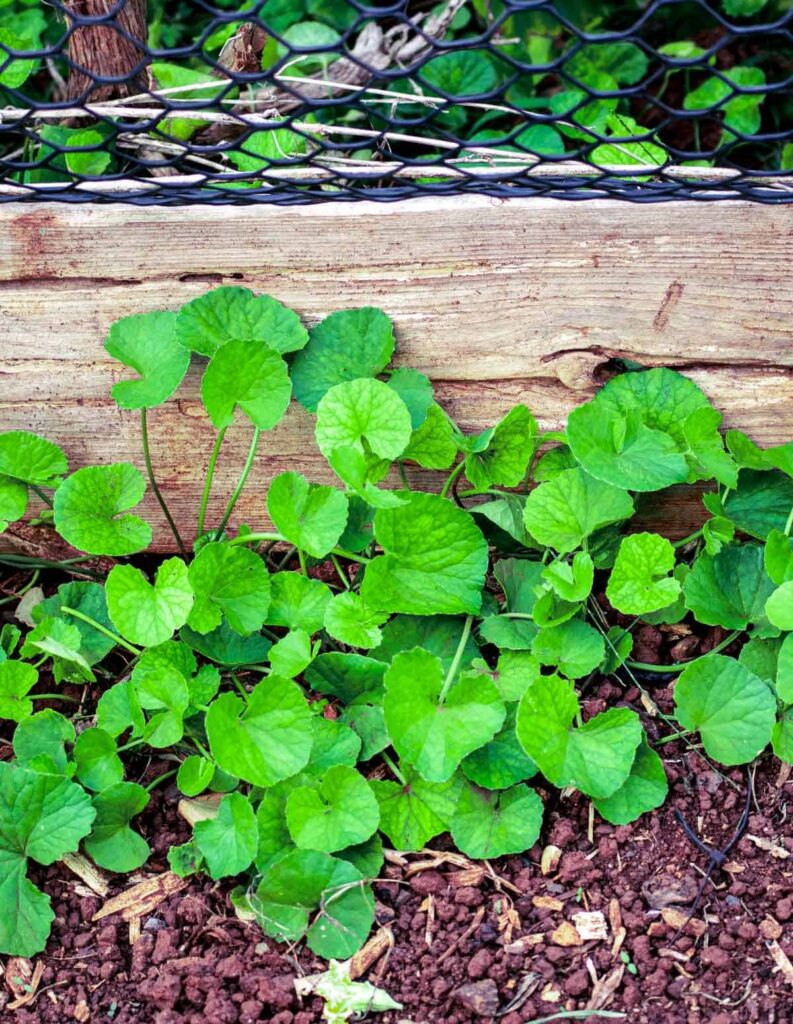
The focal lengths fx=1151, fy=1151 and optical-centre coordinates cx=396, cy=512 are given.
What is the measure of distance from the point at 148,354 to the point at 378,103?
0.89 meters

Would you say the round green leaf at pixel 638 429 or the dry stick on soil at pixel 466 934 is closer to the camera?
the dry stick on soil at pixel 466 934

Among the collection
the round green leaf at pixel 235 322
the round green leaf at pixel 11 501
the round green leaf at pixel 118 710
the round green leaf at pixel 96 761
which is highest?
the round green leaf at pixel 235 322

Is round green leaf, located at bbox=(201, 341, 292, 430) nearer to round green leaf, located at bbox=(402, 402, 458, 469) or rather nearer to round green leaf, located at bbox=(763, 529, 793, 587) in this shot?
round green leaf, located at bbox=(402, 402, 458, 469)

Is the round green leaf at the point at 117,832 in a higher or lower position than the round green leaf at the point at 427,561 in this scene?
lower

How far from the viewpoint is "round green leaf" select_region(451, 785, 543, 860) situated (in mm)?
1435

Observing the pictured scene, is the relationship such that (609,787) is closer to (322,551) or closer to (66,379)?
(322,551)

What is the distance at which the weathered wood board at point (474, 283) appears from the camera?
160 centimetres

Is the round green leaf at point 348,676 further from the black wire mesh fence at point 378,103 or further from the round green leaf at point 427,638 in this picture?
the black wire mesh fence at point 378,103

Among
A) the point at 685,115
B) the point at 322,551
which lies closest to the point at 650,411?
the point at 685,115

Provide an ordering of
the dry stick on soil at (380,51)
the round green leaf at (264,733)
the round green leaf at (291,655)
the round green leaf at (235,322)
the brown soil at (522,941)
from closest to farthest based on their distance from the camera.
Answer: the brown soil at (522,941) → the round green leaf at (264,733) → the round green leaf at (291,655) → the round green leaf at (235,322) → the dry stick on soil at (380,51)

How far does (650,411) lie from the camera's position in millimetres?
1659

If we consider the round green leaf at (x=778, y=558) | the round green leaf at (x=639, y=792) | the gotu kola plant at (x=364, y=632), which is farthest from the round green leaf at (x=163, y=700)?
the round green leaf at (x=778, y=558)

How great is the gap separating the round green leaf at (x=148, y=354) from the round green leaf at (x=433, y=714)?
52 centimetres

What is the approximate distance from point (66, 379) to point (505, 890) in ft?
3.19
